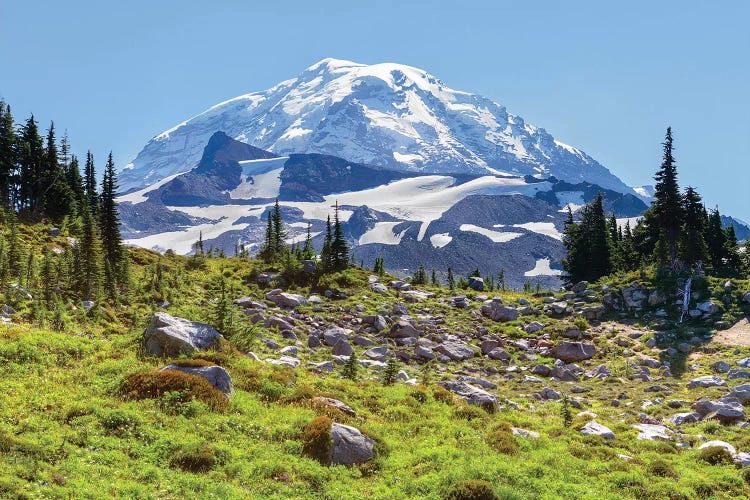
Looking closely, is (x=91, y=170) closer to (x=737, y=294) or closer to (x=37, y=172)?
(x=37, y=172)

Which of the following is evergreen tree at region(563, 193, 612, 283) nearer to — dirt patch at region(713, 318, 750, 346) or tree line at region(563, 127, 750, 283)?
tree line at region(563, 127, 750, 283)

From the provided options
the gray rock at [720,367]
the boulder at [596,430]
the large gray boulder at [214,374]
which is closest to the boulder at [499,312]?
the gray rock at [720,367]

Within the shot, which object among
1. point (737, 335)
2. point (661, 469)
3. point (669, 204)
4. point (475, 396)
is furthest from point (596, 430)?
point (669, 204)

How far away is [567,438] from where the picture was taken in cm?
2012

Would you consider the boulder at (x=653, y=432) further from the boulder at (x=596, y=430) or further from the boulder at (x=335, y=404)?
the boulder at (x=335, y=404)

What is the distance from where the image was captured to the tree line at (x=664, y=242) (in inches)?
2238

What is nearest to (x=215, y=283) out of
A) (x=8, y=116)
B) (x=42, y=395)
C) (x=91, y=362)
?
(x=91, y=362)

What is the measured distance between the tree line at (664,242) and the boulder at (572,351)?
17633 millimetres

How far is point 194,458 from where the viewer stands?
14.7 m

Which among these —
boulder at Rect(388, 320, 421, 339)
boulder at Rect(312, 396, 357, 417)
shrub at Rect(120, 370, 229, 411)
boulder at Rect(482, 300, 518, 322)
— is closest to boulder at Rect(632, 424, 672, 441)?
boulder at Rect(312, 396, 357, 417)

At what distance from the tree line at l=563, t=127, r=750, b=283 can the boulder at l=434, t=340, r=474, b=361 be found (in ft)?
76.6

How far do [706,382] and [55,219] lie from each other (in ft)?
232

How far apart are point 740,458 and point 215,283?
4011 cm

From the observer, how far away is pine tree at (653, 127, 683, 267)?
56.3 m
